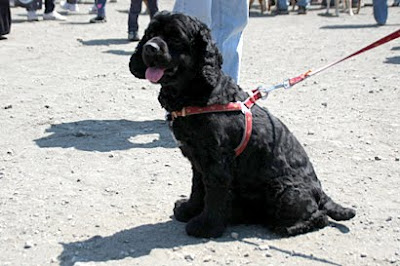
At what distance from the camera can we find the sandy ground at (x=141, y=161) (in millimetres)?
3732

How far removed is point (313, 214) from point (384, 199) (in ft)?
2.79

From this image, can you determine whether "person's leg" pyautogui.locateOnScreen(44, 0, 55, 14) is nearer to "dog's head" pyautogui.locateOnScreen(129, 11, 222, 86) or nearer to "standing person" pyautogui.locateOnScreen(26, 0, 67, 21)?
"standing person" pyautogui.locateOnScreen(26, 0, 67, 21)

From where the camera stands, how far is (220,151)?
3.71 metres

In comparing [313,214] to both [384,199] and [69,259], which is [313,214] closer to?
[384,199]

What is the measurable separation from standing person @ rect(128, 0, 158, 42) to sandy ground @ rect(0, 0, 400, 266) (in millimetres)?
981

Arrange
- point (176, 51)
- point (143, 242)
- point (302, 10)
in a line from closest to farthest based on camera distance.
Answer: point (176, 51) < point (143, 242) < point (302, 10)

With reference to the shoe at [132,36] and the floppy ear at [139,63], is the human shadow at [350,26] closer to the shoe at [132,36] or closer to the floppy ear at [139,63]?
the shoe at [132,36]

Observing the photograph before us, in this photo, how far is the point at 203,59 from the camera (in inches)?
141

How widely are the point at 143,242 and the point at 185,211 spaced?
0.40 meters

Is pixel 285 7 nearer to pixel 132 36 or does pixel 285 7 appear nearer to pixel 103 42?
pixel 132 36

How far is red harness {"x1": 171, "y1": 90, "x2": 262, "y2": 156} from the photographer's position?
369cm

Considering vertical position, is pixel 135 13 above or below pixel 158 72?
below

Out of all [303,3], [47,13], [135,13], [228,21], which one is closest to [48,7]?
[47,13]

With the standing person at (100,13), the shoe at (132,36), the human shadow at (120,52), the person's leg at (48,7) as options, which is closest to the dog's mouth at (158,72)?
the human shadow at (120,52)
